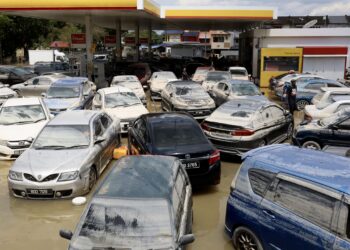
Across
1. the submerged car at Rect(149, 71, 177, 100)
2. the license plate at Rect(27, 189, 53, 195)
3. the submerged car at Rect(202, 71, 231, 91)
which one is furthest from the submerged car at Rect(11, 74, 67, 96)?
the license plate at Rect(27, 189, 53, 195)

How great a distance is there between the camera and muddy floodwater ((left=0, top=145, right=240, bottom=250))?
7.02 metres

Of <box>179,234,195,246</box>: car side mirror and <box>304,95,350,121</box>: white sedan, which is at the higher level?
<box>304,95,350,121</box>: white sedan

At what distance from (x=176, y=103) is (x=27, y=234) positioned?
966 cm

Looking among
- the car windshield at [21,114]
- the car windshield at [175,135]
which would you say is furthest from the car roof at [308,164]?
the car windshield at [21,114]

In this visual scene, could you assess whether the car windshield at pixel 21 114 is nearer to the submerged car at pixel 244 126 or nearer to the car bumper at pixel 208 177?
the submerged car at pixel 244 126

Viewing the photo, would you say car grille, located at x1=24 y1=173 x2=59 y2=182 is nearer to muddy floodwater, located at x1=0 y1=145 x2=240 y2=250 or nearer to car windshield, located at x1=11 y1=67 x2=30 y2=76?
muddy floodwater, located at x1=0 y1=145 x2=240 y2=250

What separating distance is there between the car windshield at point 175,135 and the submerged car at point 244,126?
5.45 ft

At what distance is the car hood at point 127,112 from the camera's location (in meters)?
14.4

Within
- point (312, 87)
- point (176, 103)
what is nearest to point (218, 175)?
point (176, 103)

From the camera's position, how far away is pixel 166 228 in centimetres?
520

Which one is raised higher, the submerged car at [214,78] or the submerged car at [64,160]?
the submerged car at [214,78]

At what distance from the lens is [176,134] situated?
9328mm

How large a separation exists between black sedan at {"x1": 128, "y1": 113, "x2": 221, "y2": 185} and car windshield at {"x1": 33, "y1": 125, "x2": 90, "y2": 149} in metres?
1.23

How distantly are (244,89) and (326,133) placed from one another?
693 cm
